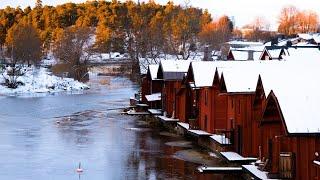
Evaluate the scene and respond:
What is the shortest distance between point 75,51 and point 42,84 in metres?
22.3

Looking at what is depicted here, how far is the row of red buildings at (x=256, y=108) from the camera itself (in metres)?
19.8

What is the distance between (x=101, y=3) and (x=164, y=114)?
116294 millimetres

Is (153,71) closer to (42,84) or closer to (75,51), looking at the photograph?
(42,84)

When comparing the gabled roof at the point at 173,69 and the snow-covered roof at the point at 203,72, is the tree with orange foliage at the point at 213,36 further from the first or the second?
the snow-covered roof at the point at 203,72

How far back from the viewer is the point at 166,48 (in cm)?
10444

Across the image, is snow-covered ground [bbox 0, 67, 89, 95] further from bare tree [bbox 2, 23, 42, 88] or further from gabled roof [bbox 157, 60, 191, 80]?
gabled roof [bbox 157, 60, 191, 80]

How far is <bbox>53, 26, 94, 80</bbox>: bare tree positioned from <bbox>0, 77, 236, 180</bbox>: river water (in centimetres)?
4393

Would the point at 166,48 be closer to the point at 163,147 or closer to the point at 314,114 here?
the point at 163,147

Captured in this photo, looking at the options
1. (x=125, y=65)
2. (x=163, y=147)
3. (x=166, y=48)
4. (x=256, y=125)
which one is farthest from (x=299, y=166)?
(x=125, y=65)

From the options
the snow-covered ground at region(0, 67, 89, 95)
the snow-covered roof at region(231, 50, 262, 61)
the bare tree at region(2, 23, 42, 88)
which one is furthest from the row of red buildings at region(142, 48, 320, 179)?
the bare tree at region(2, 23, 42, 88)

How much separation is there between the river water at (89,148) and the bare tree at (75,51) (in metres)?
43.9

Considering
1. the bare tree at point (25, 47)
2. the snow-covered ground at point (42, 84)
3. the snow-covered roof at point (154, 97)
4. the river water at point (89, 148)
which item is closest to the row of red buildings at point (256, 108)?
the river water at point (89, 148)

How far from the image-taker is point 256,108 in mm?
26234

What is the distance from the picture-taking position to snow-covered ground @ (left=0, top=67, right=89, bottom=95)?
8362 cm
